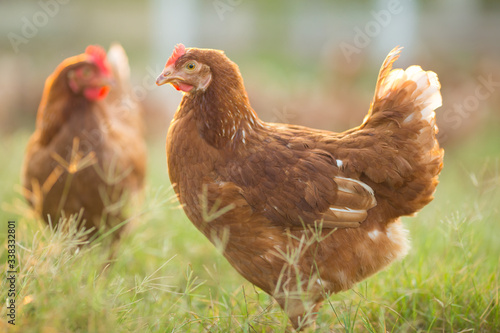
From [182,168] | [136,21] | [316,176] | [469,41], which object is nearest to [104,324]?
[182,168]

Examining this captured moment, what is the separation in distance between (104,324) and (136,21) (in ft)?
42.6

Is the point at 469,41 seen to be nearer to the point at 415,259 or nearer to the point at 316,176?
the point at 415,259

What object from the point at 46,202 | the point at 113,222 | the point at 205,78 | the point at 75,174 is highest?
the point at 205,78

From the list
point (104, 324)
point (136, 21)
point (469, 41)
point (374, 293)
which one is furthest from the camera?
point (136, 21)

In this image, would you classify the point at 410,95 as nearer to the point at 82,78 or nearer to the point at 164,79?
the point at 164,79

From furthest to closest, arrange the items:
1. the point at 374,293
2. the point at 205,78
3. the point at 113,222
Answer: the point at 113,222
the point at 374,293
the point at 205,78

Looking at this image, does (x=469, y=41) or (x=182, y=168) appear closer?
(x=182, y=168)

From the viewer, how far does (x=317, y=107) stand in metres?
6.33

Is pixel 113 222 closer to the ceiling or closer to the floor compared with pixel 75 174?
closer to the floor

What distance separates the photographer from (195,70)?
6.68 feet

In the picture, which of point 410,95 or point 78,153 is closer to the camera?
point 410,95

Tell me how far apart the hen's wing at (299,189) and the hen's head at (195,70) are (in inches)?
15.6

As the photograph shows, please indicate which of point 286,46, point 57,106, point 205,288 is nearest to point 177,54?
point 57,106

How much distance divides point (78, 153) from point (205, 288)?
1242 mm
